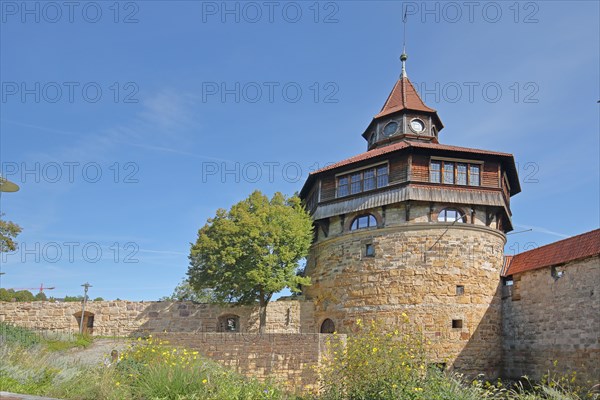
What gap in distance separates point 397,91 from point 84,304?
65.4 feet

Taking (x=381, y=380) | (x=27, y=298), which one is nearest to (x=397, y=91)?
(x=381, y=380)

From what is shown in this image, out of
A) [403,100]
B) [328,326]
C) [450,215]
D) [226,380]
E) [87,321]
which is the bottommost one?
[226,380]

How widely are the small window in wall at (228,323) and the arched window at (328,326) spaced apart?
4.01 m

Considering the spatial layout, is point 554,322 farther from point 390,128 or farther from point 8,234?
point 8,234

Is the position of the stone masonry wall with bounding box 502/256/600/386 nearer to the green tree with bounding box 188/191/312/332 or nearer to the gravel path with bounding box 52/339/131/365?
the green tree with bounding box 188/191/312/332

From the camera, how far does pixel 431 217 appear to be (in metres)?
21.1

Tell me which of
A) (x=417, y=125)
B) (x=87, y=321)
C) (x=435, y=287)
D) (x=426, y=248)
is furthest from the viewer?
(x=417, y=125)

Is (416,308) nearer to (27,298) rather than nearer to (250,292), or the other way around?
(250,292)

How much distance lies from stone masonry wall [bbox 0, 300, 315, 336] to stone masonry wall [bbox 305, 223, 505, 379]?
9.68 ft

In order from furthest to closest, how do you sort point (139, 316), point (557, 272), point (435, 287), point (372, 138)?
point (372, 138) < point (139, 316) < point (435, 287) < point (557, 272)

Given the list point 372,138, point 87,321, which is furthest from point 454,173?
point 87,321

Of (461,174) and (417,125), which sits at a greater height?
(417,125)

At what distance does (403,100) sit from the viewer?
26906mm

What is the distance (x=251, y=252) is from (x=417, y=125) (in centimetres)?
1138
